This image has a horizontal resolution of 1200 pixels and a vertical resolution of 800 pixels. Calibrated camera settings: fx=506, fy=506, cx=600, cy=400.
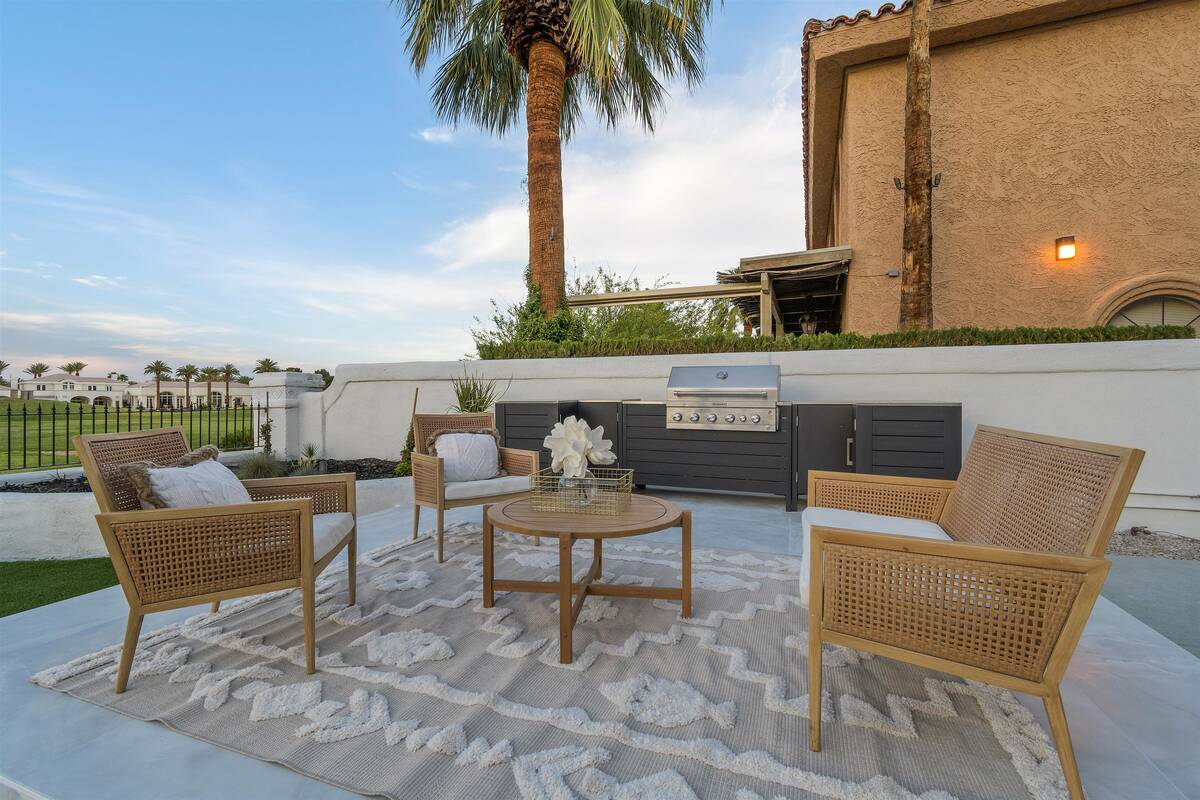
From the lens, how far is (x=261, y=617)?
2.15m

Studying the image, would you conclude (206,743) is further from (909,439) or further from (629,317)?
(629,317)

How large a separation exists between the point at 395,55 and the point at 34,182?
415 cm

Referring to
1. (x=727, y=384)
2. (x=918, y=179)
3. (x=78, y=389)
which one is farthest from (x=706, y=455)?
(x=78, y=389)

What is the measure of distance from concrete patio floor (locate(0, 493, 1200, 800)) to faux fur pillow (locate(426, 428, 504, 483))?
1.52 metres

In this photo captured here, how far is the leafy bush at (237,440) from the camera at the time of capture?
593 cm

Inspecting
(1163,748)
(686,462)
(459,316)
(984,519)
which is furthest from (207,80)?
(1163,748)

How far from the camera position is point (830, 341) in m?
4.69

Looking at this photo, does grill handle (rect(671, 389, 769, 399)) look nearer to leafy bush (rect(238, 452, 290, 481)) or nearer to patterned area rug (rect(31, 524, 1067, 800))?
patterned area rug (rect(31, 524, 1067, 800))

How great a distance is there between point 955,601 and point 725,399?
304 centimetres

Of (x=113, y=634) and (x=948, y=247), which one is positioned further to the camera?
(x=948, y=247)

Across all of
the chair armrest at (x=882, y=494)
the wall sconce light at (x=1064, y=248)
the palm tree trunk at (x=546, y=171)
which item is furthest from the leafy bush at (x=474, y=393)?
the wall sconce light at (x=1064, y=248)

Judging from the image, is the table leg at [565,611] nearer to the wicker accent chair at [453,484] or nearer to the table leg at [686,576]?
the table leg at [686,576]

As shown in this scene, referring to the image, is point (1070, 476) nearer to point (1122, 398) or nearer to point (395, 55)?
point (1122, 398)

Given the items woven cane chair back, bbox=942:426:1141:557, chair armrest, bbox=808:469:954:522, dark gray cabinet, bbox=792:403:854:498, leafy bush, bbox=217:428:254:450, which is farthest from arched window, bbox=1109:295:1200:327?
leafy bush, bbox=217:428:254:450
